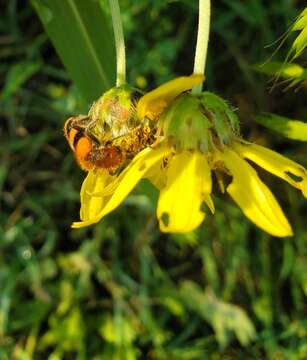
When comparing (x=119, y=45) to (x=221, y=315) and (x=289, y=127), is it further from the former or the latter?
(x=221, y=315)

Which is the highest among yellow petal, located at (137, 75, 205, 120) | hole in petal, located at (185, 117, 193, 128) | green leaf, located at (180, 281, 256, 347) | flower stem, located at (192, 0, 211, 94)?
flower stem, located at (192, 0, 211, 94)

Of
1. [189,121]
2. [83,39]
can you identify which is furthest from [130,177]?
[83,39]

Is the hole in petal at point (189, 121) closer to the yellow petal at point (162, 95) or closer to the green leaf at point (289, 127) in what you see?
the yellow petal at point (162, 95)

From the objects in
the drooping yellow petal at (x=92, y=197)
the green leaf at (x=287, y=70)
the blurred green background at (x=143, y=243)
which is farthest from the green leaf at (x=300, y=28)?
the blurred green background at (x=143, y=243)

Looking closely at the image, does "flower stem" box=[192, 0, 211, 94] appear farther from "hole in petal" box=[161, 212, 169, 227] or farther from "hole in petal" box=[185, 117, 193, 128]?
"hole in petal" box=[161, 212, 169, 227]

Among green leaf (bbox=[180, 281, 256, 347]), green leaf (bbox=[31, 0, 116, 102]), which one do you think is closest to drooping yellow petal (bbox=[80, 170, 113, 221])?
green leaf (bbox=[31, 0, 116, 102])

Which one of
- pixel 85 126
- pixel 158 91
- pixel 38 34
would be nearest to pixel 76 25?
pixel 85 126
